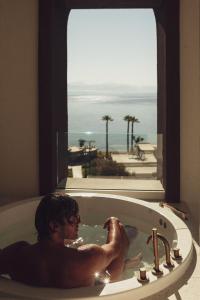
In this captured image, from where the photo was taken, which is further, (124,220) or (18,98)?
(18,98)

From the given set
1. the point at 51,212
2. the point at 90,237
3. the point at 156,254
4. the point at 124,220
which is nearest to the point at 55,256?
the point at 51,212

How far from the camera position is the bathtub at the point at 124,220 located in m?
1.90

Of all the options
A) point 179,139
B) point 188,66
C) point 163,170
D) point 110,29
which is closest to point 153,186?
point 163,170

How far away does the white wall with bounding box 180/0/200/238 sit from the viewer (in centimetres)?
390

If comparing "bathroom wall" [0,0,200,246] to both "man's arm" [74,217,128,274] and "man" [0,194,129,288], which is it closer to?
"man's arm" [74,217,128,274]

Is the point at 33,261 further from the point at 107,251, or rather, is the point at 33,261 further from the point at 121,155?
the point at 121,155

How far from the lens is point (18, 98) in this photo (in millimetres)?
4418

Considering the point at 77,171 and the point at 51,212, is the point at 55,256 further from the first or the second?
the point at 77,171

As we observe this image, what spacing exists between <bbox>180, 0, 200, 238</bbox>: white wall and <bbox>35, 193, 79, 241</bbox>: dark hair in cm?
207

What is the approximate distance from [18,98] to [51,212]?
2.66m

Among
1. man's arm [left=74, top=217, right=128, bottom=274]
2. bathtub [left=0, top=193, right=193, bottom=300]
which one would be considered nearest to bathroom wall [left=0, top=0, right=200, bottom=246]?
bathtub [left=0, top=193, right=193, bottom=300]

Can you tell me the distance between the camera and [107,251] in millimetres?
2303

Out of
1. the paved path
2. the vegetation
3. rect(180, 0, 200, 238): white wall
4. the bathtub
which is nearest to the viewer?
the bathtub

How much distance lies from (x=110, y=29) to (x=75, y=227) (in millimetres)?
29102
